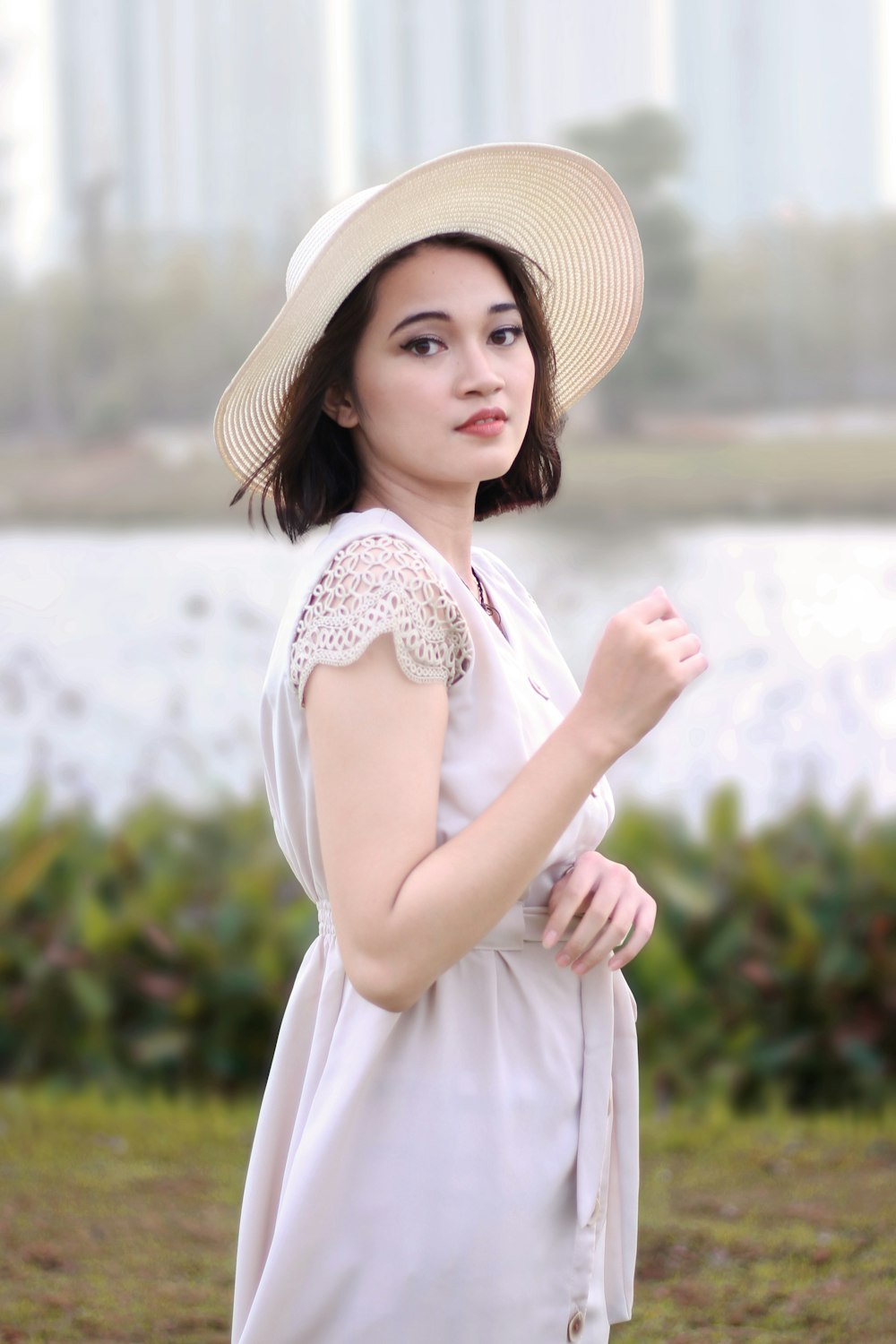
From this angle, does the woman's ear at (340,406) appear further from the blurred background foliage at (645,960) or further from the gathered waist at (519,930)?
the blurred background foliage at (645,960)

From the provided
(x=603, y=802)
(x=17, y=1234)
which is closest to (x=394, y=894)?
(x=603, y=802)

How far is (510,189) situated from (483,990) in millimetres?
832

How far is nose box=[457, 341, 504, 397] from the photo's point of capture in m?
1.55

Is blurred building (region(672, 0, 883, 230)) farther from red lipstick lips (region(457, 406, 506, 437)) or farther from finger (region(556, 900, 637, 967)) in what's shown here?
finger (region(556, 900, 637, 967))

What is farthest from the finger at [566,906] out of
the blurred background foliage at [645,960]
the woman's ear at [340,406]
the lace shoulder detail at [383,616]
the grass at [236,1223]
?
the blurred background foliage at [645,960]

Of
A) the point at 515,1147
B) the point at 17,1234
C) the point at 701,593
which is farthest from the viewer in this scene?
the point at 701,593

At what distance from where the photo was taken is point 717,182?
423 centimetres

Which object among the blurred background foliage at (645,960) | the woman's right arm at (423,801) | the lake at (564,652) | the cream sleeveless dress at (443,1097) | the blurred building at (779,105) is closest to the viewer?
the woman's right arm at (423,801)

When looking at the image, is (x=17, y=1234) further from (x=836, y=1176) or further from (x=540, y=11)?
(x=540, y=11)

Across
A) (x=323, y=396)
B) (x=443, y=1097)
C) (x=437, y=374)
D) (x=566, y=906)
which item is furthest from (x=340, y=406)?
(x=443, y=1097)

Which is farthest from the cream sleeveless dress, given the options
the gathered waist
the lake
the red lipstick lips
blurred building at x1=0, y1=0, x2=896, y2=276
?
blurred building at x1=0, y1=0, x2=896, y2=276

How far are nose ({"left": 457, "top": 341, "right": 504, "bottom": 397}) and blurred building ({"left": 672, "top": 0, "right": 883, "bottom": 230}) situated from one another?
2886mm

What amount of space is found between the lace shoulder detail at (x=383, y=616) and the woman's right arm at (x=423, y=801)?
0.05 ft

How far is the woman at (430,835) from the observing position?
1.39m
